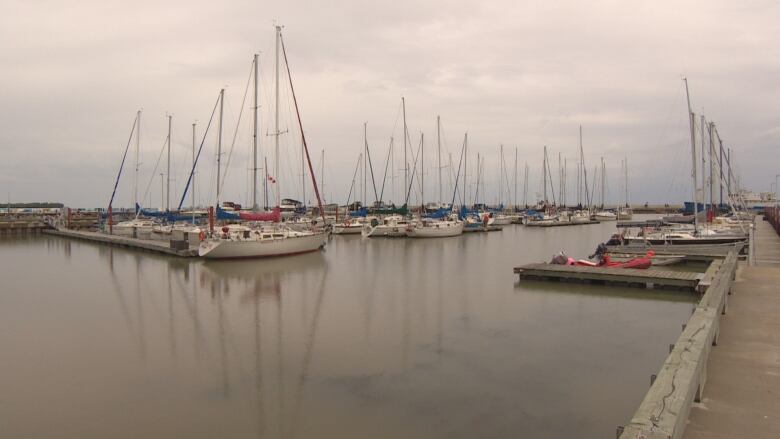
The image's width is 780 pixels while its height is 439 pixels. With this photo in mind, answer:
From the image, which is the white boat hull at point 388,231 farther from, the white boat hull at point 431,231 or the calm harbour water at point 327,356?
the calm harbour water at point 327,356

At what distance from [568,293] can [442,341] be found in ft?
26.8

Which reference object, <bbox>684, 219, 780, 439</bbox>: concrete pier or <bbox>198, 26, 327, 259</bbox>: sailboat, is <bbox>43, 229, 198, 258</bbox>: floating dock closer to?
<bbox>198, 26, 327, 259</bbox>: sailboat

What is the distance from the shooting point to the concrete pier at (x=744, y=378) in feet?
17.4

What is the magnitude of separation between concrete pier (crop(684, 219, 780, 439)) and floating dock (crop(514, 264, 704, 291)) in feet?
21.7

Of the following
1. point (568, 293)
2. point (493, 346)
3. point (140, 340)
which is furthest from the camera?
point (568, 293)

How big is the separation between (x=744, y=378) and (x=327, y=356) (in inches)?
296

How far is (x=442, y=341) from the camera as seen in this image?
12.2m

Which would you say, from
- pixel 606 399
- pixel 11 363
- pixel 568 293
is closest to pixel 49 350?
pixel 11 363

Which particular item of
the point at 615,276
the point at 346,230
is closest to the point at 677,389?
the point at 615,276

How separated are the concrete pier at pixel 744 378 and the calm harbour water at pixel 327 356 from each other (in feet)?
5.25

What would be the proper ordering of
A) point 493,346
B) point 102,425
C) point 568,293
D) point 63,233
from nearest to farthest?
point 102,425 → point 493,346 → point 568,293 → point 63,233

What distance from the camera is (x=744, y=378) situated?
Answer: 663 centimetres

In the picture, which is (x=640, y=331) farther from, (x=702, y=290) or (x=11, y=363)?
(x=11, y=363)

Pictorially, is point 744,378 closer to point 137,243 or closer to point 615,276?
point 615,276
